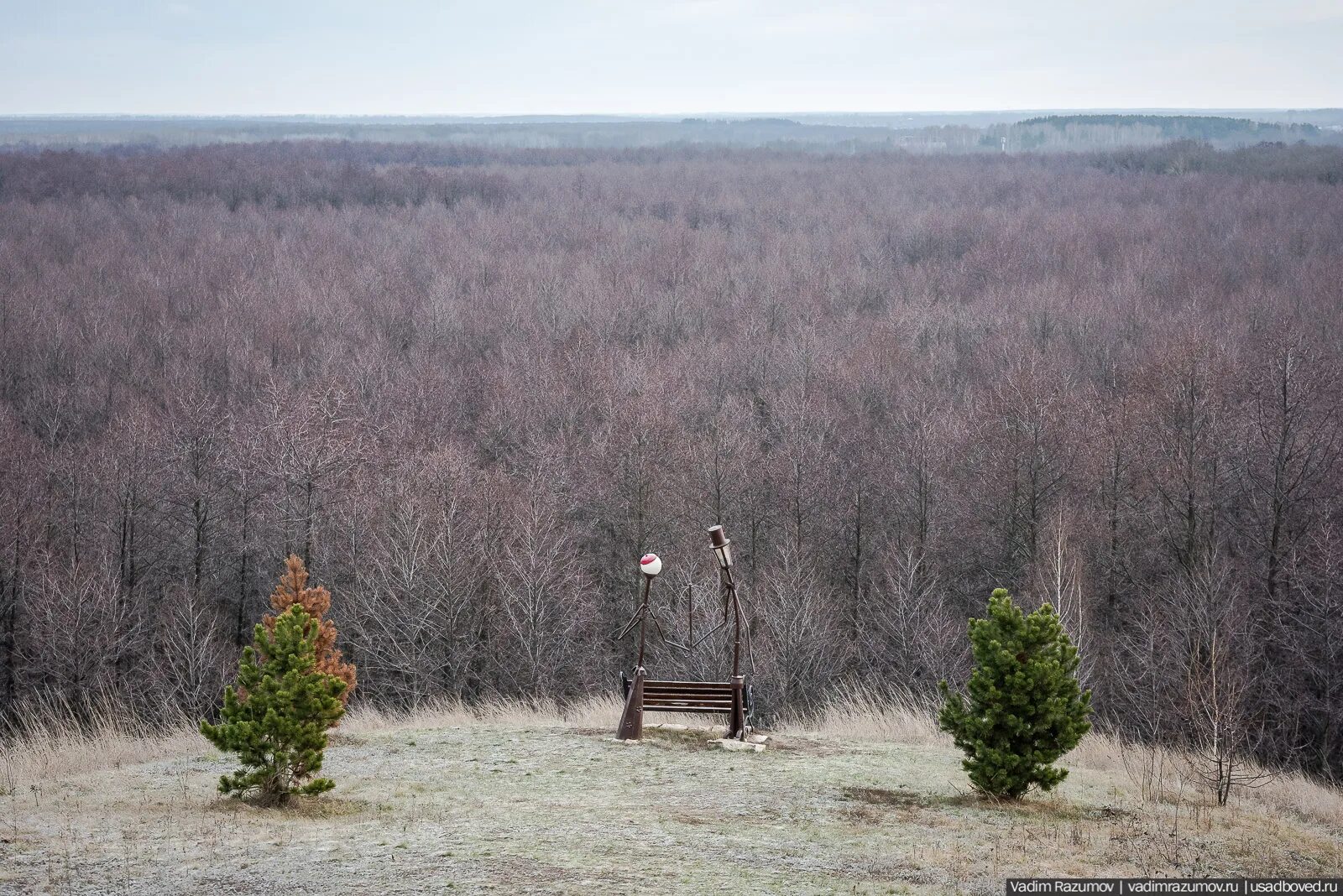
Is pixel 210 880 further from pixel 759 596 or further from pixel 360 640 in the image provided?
pixel 759 596

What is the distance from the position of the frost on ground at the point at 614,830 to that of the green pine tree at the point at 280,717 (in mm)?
307

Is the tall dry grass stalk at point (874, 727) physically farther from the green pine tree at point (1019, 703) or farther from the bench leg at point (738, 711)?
the green pine tree at point (1019, 703)

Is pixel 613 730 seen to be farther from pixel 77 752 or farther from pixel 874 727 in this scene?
pixel 77 752

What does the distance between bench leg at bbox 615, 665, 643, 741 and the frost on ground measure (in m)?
0.55

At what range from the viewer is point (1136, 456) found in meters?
42.0

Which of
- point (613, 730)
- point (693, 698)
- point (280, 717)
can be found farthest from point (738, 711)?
point (280, 717)

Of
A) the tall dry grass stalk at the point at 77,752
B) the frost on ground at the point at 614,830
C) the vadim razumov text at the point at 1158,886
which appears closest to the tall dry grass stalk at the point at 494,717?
the frost on ground at the point at 614,830

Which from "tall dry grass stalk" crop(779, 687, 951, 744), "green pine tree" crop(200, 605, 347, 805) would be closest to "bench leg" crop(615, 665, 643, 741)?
"tall dry grass stalk" crop(779, 687, 951, 744)

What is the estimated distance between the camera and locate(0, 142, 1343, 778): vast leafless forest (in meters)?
34.2

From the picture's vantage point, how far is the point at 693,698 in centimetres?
Answer: 1506

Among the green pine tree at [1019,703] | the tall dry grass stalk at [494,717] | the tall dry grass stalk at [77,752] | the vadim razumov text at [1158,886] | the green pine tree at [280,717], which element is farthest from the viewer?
the tall dry grass stalk at [494,717]

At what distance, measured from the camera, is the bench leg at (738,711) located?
48.2 ft

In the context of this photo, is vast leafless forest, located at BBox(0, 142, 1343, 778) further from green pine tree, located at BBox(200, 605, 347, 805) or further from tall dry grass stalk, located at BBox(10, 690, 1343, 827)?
green pine tree, located at BBox(200, 605, 347, 805)

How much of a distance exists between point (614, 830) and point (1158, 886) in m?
4.32
